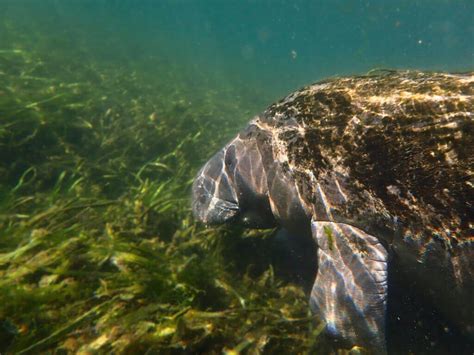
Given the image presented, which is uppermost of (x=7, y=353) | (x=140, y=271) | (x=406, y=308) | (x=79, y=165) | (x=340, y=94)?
(x=340, y=94)

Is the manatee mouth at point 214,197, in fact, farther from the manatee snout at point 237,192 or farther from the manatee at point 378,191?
the manatee at point 378,191

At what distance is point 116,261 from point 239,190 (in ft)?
5.20

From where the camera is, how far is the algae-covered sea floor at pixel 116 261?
2529 millimetres

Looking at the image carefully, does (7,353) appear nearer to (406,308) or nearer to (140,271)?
(140,271)

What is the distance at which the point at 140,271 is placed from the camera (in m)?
3.15

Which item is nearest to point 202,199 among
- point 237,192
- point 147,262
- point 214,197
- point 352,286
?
point 214,197

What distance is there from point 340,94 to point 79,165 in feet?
15.9

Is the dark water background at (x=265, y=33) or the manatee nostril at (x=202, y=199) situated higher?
the dark water background at (x=265, y=33)

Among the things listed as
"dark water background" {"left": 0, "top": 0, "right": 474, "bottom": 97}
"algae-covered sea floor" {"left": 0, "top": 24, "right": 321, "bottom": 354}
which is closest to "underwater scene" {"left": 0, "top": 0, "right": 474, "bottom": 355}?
"algae-covered sea floor" {"left": 0, "top": 24, "right": 321, "bottom": 354}

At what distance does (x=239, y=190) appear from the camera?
13.1 ft

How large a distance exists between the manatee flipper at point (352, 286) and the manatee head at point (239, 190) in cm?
98

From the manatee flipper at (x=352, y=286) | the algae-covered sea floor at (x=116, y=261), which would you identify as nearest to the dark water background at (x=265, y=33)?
the algae-covered sea floor at (x=116, y=261)

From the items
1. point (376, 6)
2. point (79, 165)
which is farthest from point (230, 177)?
point (376, 6)

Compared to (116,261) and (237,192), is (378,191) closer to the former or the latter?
(237,192)
